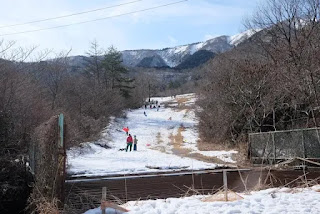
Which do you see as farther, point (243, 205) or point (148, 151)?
point (148, 151)

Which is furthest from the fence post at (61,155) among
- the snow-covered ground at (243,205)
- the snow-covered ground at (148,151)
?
the snow-covered ground at (148,151)

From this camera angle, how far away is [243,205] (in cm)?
796

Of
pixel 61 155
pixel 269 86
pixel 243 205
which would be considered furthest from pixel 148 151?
pixel 243 205

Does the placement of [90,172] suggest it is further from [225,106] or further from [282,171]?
[225,106]

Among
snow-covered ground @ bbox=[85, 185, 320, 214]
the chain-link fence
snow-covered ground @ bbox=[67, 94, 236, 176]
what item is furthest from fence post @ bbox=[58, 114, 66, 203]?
the chain-link fence

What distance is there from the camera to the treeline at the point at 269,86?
21.0 meters

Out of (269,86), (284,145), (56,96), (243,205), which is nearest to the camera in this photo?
(243,205)

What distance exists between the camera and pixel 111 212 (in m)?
7.91

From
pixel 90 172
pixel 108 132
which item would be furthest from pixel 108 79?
pixel 90 172

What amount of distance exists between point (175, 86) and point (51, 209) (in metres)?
147

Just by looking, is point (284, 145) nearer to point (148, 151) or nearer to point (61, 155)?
point (61, 155)

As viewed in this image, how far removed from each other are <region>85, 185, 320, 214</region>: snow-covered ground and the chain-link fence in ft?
26.9

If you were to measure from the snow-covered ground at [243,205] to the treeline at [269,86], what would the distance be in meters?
10.7

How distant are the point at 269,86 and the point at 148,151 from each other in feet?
37.0
